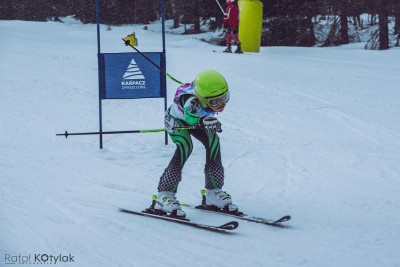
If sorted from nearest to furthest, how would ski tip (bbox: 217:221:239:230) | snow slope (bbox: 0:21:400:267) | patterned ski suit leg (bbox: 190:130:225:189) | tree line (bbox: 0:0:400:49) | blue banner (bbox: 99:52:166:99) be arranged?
1. snow slope (bbox: 0:21:400:267)
2. ski tip (bbox: 217:221:239:230)
3. patterned ski suit leg (bbox: 190:130:225:189)
4. blue banner (bbox: 99:52:166:99)
5. tree line (bbox: 0:0:400:49)

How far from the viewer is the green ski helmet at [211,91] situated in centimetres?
511

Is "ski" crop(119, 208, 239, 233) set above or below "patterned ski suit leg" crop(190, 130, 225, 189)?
below

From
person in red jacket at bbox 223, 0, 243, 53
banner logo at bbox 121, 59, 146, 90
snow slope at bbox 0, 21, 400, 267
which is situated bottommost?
snow slope at bbox 0, 21, 400, 267

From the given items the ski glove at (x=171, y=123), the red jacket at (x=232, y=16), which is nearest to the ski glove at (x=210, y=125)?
the ski glove at (x=171, y=123)

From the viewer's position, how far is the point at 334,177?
691 cm

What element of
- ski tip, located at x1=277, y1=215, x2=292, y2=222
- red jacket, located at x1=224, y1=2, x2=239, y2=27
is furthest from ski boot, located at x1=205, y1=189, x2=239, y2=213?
red jacket, located at x1=224, y1=2, x2=239, y2=27

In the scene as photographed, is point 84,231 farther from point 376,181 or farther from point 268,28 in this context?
point 268,28

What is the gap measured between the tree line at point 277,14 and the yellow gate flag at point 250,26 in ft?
13.8

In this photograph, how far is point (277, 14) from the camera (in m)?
24.6

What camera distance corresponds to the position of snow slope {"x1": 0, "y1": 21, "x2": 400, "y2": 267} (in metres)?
4.62

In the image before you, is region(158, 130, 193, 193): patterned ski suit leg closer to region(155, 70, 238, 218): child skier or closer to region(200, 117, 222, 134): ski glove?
region(155, 70, 238, 218): child skier

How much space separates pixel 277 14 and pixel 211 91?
20.2 meters

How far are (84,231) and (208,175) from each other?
1.26 metres

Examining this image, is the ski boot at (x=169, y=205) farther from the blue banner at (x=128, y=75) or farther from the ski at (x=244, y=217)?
the blue banner at (x=128, y=75)
